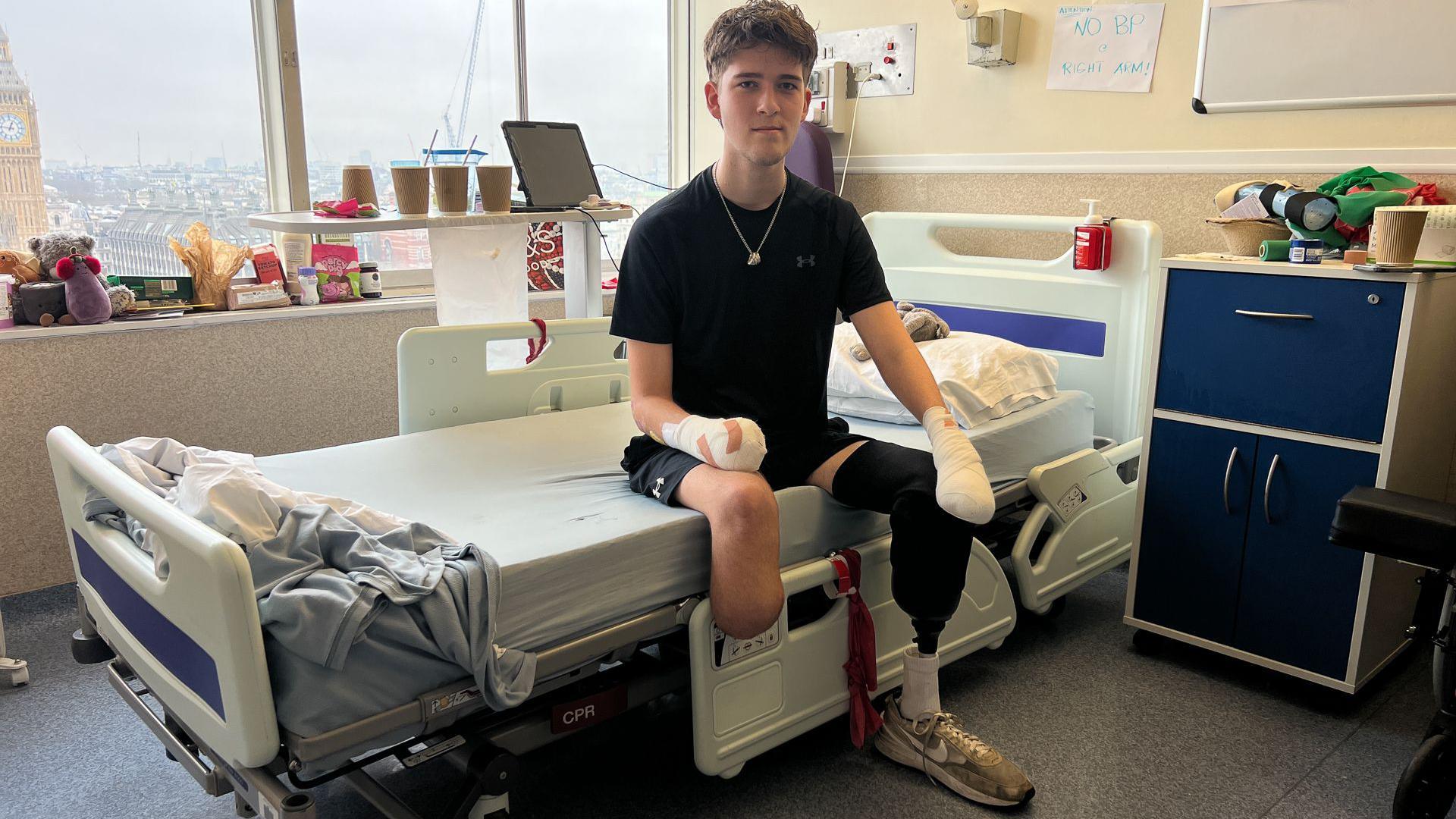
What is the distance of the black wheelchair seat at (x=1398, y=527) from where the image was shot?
1756mm

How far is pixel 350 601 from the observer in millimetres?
1392

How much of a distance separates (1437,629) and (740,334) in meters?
1.37

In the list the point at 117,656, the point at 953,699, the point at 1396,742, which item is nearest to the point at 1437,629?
the point at 1396,742

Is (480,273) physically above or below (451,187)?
below

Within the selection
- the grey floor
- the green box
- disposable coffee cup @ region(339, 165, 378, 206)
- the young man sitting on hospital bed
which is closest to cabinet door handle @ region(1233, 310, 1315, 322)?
the young man sitting on hospital bed

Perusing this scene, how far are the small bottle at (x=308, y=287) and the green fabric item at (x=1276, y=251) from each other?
259cm

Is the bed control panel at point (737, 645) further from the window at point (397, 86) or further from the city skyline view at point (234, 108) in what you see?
the city skyline view at point (234, 108)

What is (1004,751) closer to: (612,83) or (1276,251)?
(1276,251)

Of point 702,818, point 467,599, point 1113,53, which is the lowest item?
point 702,818

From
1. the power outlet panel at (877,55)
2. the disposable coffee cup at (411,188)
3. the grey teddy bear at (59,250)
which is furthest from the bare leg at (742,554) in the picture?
the power outlet panel at (877,55)

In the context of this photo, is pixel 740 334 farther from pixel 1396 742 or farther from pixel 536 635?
pixel 1396 742

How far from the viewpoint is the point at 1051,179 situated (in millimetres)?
3197

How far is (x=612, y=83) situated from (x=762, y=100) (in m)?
2.30

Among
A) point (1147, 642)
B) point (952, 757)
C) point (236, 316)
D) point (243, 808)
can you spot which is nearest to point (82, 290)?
point (236, 316)
